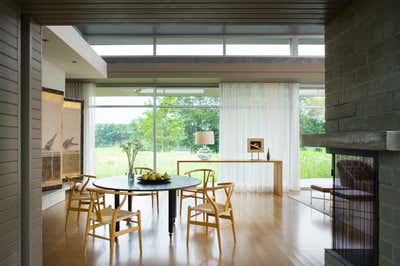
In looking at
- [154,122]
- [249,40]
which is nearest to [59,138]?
[154,122]

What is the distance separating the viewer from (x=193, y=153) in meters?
7.64

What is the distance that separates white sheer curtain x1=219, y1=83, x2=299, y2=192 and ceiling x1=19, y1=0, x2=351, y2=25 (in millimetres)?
4331

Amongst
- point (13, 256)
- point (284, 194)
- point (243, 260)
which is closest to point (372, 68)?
point (243, 260)

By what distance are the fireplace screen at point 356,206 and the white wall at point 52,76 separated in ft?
16.0

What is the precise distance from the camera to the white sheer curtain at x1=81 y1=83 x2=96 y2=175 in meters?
7.13

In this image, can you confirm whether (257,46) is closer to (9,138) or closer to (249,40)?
(249,40)

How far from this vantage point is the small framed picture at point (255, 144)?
6.84 m

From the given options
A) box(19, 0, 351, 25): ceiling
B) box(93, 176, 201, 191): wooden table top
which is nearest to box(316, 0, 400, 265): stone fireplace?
box(19, 0, 351, 25): ceiling

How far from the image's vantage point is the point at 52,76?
566cm

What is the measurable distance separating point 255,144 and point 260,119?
27.2 inches

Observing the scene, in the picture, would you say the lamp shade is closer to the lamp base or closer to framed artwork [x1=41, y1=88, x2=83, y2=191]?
the lamp base

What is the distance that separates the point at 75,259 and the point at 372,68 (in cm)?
326

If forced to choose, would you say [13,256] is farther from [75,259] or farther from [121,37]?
[121,37]

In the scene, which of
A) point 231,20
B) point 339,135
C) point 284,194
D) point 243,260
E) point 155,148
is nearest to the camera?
point 339,135
